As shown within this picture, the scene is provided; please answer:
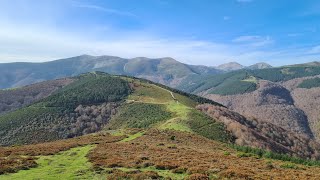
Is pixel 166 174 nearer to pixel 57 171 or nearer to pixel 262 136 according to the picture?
pixel 57 171

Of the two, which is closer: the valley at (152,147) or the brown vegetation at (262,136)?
the valley at (152,147)

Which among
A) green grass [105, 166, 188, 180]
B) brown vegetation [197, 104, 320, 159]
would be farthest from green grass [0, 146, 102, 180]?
brown vegetation [197, 104, 320, 159]

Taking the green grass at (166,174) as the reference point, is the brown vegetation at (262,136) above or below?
below

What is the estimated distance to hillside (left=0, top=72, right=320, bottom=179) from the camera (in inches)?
1339

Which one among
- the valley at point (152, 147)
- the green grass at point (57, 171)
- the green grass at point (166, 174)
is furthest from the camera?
the valley at point (152, 147)

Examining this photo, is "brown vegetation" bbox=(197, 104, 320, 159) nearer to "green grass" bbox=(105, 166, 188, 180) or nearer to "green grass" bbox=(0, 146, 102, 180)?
"green grass" bbox=(105, 166, 188, 180)

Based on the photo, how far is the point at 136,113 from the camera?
566ft

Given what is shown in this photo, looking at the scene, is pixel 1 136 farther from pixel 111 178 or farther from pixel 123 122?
pixel 111 178

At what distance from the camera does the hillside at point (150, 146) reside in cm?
3400

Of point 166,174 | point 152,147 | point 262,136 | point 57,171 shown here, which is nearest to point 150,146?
point 152,147

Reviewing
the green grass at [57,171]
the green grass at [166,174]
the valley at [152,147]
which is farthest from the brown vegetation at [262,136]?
the green grass at [57,171]

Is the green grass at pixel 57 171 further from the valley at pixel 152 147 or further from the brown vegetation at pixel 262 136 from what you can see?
the brown vegetation at pixel 262 136

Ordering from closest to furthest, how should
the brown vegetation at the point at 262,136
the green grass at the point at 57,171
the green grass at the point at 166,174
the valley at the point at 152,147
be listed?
the green grass at the point at 57,171
the green grass at the point at 166,174
the valley at the point at 152,147
the brown vegetation at the point at 262,136

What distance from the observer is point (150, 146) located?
59750mm
